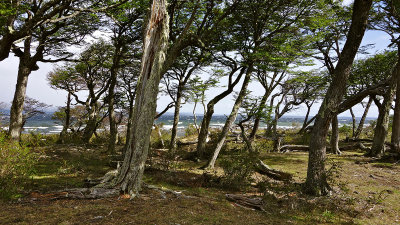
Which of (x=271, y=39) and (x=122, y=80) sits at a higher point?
(x=271, y=39)

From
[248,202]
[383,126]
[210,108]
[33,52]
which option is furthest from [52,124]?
[383,126]

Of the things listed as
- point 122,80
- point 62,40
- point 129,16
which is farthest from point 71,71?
point 129,16

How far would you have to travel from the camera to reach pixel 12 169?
487 centimetres

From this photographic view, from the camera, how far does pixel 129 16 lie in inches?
410

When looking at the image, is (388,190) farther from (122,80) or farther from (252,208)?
(122,80)

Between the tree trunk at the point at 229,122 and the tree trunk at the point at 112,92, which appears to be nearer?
the tree trunk at the point at 229,122

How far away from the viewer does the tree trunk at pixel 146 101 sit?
504 centimetres

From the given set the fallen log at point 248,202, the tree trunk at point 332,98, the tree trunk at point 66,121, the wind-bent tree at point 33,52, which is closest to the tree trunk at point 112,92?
the wind-bent tree at point 33,52

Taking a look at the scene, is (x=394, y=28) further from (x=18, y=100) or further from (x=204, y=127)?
(x=18, y=100)

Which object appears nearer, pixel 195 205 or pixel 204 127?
pixel 195 205

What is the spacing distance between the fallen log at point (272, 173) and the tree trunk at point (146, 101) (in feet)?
16.6

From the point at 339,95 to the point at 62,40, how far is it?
11797 millimetres

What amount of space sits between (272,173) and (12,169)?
7962 millimetres

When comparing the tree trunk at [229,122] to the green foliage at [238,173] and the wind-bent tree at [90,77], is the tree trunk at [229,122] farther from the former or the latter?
the wind-bent tree at [90,77]
